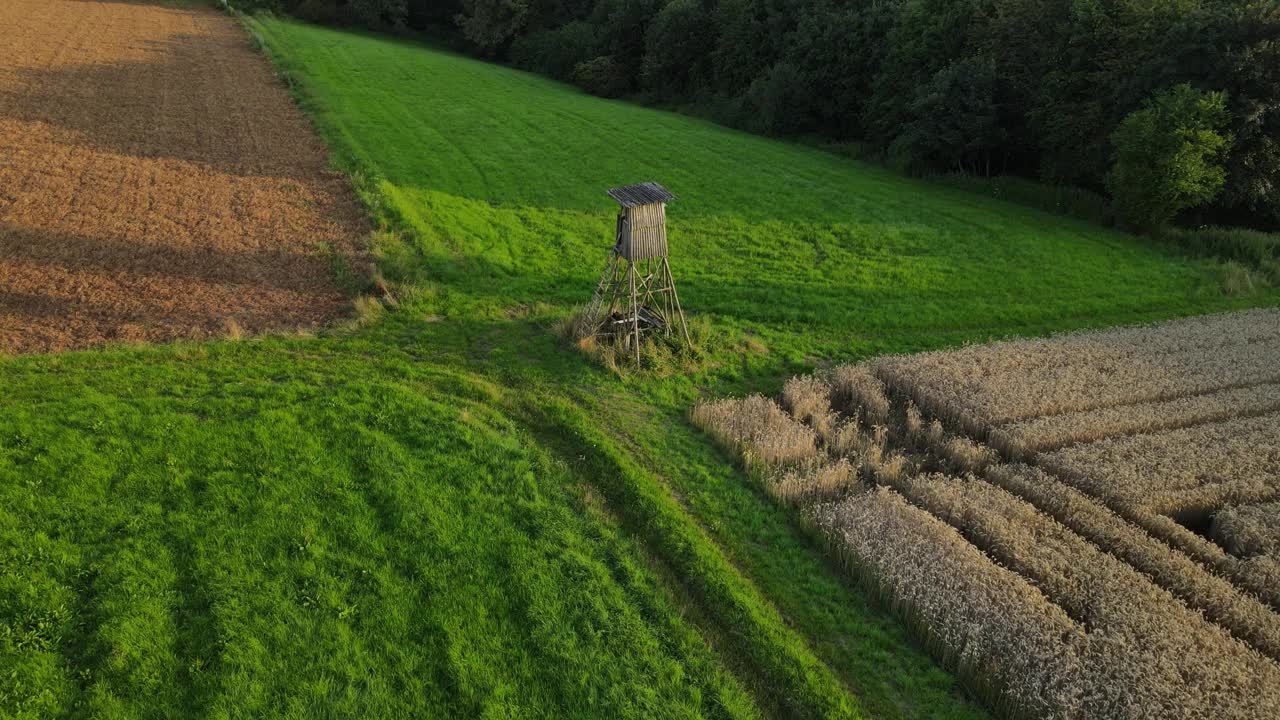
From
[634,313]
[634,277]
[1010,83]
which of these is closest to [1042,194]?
[1010,83]

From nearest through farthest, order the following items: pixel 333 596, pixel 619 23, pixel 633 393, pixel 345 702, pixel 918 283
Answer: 1. pixel 345 702
2. pixel 333 596
3. pixel 633 393
4. pixel 918 283
5. pixel 619 23

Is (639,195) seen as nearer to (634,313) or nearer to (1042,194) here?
(634,313)

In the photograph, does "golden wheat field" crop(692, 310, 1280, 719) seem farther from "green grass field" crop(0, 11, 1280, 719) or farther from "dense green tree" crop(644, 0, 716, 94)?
"dense green tree" crop(644, 0, 716, 94)

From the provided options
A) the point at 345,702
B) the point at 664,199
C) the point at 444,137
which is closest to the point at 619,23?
the point at 444,137

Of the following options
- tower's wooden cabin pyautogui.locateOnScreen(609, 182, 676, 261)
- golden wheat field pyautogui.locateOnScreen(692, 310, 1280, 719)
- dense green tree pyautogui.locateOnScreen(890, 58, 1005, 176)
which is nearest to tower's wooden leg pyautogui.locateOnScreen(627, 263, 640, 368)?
tower's wooden cabin pyautogui.locateOnScreen(609, 182, 676, 261)

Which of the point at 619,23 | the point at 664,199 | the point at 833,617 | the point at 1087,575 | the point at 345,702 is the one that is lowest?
the point at 345,702

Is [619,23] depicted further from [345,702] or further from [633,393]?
[345,702]

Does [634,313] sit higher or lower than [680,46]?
lower
